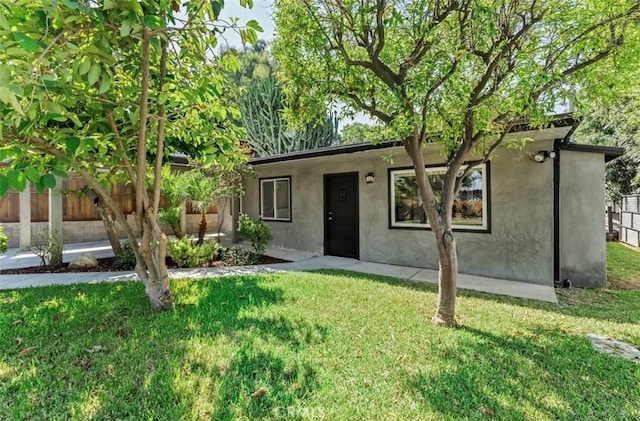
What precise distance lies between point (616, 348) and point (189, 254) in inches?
286

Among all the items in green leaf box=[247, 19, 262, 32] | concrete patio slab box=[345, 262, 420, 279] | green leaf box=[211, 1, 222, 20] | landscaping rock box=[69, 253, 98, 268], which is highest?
green leaf box=[247, 19, 262, 32]

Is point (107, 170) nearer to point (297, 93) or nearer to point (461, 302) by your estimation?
point (297, 93)

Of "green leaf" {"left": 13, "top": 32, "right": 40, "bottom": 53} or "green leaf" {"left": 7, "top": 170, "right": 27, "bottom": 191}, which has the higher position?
"green leaf" {"left": 13, "top": 32, "right": 40, "bottom": 53}

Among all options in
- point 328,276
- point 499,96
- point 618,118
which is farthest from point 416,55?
point 618,118

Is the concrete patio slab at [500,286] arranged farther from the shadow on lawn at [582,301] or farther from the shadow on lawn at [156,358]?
the shadow on lawn at [156,358]

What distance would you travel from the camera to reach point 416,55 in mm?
3816

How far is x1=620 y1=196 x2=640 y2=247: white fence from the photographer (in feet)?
37.8

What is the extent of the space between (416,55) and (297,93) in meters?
1.60

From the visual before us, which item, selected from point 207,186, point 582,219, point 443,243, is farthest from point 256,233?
point 582,219

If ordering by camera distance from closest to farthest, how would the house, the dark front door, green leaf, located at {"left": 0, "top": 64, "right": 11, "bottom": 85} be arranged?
1. green leaf, located at {"left": 0, "top": 64, "right": 11, "bottom": 85}
2. the house
3. the dark front door

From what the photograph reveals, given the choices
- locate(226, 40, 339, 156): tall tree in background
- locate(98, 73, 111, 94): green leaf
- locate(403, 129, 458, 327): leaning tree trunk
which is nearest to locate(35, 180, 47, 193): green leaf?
locate(98, 73, 111, 94): green leaf

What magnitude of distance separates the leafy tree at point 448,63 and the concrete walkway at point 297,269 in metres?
2.67

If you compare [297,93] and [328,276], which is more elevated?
[297,93]

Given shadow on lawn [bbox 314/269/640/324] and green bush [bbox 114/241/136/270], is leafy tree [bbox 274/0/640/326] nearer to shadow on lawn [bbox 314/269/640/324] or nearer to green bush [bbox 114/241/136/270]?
shadow on lawn [bbox 314/269/640/324]
